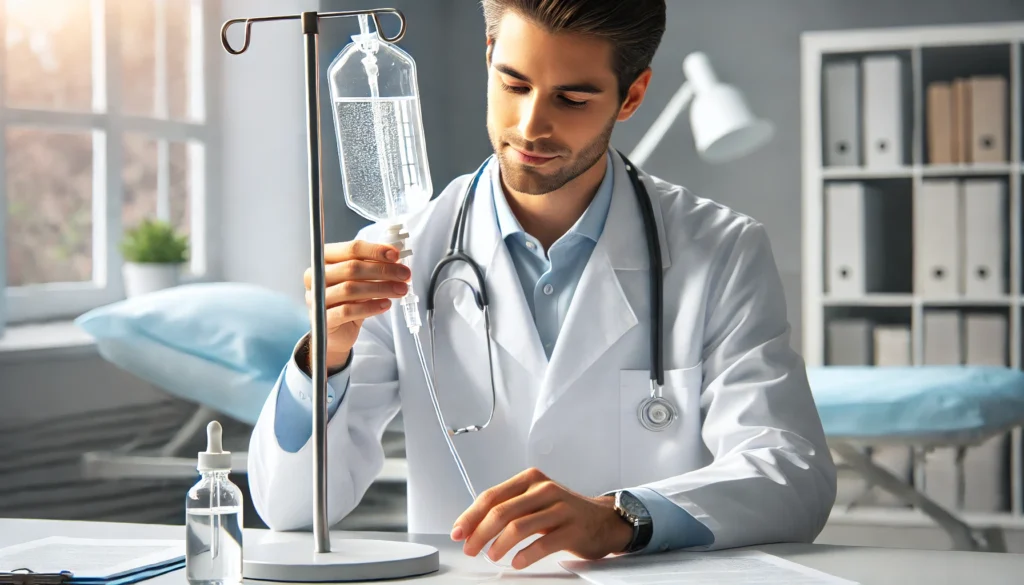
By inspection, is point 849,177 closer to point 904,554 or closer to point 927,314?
point 927,314

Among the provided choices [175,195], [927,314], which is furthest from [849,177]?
[175,195]

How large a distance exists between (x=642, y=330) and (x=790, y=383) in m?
0.22

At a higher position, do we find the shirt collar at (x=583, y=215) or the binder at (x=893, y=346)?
the shirt collar at (x=583, y=215)

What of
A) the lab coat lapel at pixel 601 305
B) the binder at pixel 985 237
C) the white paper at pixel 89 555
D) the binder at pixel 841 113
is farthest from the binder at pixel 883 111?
the white paper at pixel 89 555

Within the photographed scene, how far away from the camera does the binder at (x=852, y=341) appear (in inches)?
150

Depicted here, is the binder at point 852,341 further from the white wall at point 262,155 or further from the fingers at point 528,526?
the fingers at point 528,526

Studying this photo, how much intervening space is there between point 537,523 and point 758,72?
3.62 meters

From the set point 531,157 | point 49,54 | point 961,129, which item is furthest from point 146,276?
point 961,129

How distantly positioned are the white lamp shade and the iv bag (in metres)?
2.45

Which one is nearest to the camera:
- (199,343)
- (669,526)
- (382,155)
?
(669,526)

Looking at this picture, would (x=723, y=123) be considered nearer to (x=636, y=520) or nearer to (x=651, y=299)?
(x=651, y=299)

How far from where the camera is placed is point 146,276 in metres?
3.18

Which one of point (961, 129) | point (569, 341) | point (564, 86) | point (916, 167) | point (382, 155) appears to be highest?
point (961, 129)

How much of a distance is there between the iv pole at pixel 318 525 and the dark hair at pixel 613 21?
40 cm
